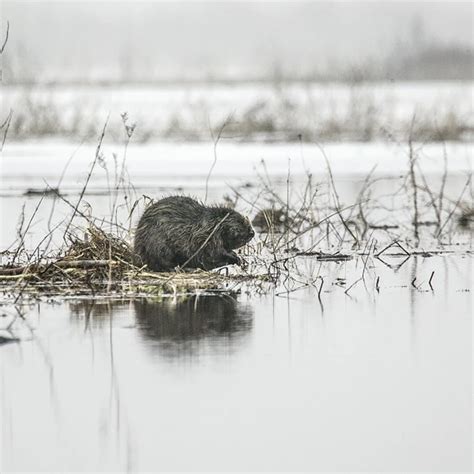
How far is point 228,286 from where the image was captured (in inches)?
293

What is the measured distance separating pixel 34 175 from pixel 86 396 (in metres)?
14.0

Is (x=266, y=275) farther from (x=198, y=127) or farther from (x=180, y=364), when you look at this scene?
(x=198, y=127)

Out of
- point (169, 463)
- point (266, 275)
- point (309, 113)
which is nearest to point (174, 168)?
→ point (309, 113)

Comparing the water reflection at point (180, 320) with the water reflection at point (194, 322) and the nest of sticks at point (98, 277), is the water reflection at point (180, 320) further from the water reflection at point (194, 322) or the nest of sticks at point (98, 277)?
the nest of sticks at point (98, 277)

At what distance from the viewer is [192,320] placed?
625 centimetres

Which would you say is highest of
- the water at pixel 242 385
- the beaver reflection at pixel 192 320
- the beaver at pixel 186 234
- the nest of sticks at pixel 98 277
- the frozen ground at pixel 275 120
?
the frozen ground at pixel 275 120

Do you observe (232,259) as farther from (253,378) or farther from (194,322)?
(253,378)

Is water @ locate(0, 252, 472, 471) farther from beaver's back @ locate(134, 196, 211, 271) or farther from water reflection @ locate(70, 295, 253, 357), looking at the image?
beaver's back @ locate(134, 196, 211, 271)

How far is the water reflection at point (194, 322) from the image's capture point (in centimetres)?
565

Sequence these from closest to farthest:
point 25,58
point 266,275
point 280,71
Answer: point 266,275
point 25,58
point 280,71

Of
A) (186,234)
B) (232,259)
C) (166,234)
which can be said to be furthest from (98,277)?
(232,259)

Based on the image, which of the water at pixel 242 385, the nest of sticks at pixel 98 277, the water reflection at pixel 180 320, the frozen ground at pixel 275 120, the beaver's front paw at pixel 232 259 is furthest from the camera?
the frozen ground at pixel 275 120

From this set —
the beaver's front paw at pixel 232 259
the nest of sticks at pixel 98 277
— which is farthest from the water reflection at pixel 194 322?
the beaver's front paw at pixel 232 259

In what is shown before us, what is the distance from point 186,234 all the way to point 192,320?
63.5 inches
